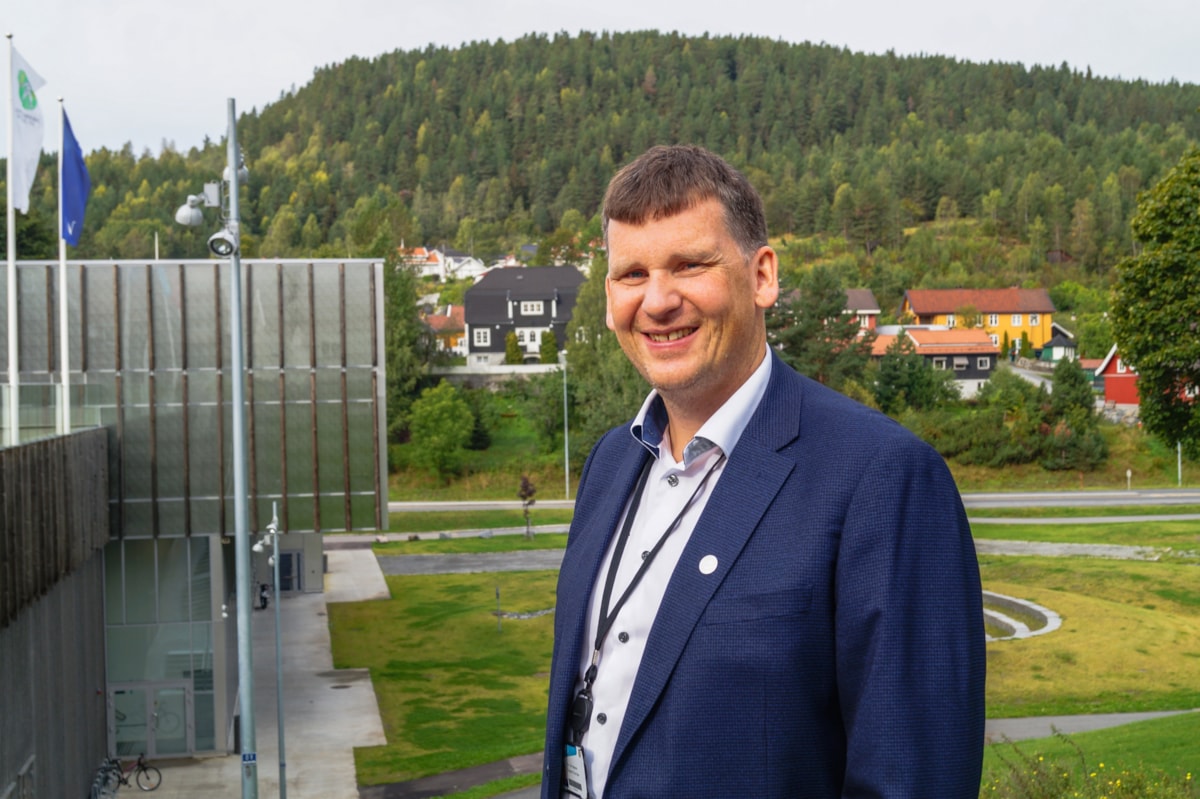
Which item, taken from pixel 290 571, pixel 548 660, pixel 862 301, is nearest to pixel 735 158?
pixel 862 301

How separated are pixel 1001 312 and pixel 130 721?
263ft

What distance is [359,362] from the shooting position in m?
23.1

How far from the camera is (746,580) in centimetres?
265

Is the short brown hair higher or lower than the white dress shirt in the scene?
higher

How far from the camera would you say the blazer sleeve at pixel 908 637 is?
2498 mm

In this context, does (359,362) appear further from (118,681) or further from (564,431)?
(564,431)

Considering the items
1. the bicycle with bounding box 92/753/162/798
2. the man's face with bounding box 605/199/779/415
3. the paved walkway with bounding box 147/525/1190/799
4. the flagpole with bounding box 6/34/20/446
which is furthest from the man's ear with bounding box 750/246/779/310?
the bicycle with bounding box 92/753/162/798

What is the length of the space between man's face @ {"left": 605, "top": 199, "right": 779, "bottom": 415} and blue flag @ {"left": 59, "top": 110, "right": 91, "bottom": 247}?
1797 cm

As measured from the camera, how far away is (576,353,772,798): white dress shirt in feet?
9.55

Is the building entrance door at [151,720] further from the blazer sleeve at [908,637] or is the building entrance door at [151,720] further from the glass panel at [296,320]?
the blazer sleeve at [908,637]

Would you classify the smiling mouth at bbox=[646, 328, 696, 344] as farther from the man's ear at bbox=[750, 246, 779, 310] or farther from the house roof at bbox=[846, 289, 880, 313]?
the house roof at bbox=[846, 289, 880, 313]

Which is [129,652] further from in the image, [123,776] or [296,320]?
[296,320]

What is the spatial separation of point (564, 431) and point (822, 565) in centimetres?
5908

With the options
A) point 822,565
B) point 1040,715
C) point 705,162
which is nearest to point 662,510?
point 822,565
